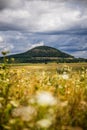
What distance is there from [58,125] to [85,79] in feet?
17.6

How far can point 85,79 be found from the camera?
33.0 feet

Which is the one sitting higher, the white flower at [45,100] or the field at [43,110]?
the white flower at [45,100]

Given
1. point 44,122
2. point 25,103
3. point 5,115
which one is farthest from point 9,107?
point 44,122

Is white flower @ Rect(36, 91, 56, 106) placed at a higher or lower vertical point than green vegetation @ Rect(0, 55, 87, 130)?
higher

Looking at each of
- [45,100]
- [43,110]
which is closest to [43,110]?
[43,110]

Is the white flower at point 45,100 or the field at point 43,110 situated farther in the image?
the field at point 43,110

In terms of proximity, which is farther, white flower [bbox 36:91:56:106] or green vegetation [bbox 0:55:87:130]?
green vegetation [bbox 0:55:87:130]

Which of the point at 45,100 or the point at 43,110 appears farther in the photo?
the point at 43,110

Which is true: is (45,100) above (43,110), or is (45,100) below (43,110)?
above

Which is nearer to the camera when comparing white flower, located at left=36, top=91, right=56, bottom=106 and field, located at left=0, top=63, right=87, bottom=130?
white flower, located at left=36, top=91, right=56, bottom=106

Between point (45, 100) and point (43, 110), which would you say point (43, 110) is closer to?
point (43, 110)

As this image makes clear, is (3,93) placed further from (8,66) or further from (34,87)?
(8,66)

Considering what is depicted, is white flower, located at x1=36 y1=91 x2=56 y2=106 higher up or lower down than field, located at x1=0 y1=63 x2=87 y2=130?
higher up

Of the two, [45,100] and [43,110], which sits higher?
[45,100]
